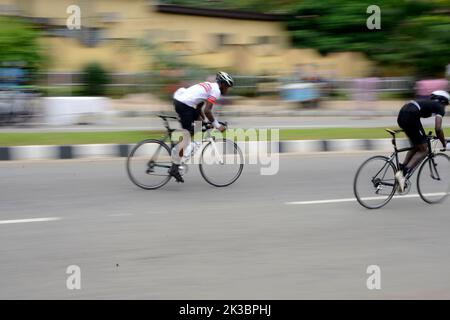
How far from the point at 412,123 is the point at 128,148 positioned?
636 centimetres

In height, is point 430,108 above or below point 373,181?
above

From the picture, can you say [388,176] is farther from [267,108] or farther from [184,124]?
[267,108]

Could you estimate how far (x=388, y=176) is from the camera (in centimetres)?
835

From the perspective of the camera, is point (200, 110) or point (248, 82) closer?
point (200, 110)

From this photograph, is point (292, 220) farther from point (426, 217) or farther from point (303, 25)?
point (303, 25)

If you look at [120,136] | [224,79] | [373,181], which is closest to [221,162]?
[224,79]

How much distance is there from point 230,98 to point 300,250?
18.8m

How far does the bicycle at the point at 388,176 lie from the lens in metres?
8.28

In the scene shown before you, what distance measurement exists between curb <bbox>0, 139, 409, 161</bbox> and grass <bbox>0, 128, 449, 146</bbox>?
0.58m

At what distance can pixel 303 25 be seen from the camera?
32.2m

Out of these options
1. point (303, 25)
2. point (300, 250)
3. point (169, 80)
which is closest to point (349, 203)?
point (300, 250)

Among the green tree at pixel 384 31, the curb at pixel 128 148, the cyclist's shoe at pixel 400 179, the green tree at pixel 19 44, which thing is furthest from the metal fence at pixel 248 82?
the cyclist's shoe at pixel 400 179

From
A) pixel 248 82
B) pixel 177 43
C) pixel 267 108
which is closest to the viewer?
pixel 267 108

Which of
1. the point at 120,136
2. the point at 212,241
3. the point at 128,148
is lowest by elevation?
the point at 212,241
